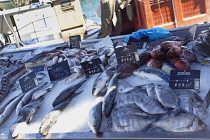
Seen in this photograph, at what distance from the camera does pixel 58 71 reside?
245 centimetres

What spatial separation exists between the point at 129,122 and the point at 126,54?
96 centimetres

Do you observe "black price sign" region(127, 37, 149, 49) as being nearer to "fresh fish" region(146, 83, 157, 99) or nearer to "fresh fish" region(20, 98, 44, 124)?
"fresh fish" region(146, 83, 157, 99)

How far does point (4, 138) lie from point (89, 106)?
66 centimetres

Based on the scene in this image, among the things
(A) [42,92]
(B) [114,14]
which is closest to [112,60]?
(A) [42,92]

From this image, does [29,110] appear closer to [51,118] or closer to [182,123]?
[51,118]

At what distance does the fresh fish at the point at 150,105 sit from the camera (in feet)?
4.56

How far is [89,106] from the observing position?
5.93ft

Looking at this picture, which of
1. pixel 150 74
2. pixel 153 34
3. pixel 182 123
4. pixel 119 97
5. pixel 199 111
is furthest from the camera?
pixel 153 34

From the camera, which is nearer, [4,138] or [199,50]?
[4,138]

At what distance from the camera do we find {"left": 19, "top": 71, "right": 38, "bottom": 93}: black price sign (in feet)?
7.47

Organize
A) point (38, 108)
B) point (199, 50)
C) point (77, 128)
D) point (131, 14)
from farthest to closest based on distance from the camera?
1. point (131, 14)
2. point (199, 50)
3. point (38, 108)
4. point (77, 128)

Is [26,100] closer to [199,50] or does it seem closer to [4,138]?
[4,138]

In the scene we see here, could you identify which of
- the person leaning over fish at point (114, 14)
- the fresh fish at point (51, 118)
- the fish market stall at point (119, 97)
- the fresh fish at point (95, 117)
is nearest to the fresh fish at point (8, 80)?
the fish market stall at point (119, 97)

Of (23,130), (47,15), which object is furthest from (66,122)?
(47,15)
